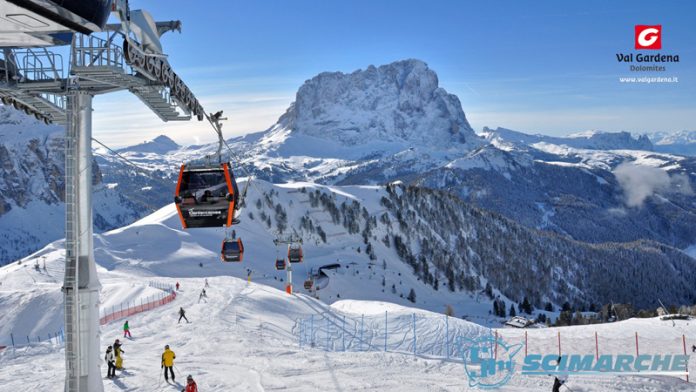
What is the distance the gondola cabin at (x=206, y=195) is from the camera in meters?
20.7

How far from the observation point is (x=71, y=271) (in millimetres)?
15375

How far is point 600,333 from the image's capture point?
138 feet

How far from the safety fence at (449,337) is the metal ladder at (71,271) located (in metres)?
20.2

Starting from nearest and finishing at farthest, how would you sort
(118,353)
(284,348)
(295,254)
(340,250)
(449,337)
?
(118,353), (284,348), (449,337), (295,254), (340,250)

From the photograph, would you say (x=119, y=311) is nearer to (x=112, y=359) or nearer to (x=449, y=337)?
(x=112, y=359)

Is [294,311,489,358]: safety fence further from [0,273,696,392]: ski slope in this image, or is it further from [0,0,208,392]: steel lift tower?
[0,0,208,392]: steel lift tower

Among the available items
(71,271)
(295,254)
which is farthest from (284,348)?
(295,254)

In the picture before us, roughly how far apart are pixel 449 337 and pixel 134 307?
2657 cm

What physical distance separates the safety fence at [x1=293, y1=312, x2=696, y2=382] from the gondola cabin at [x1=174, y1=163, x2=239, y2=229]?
1605 cm

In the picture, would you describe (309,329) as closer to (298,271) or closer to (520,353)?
(520,353)

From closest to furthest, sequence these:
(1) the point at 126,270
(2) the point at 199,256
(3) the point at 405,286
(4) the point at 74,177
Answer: (4) the point at 74,177, (1) the point at 126,270, (2) the point at 199,256, (3) the point at 405,286

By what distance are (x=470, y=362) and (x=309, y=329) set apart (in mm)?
13927

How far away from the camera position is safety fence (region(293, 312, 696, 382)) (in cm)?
3666

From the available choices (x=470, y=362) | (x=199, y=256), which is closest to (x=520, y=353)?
(x=470, y=362)
